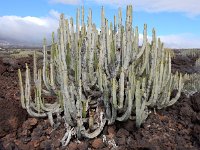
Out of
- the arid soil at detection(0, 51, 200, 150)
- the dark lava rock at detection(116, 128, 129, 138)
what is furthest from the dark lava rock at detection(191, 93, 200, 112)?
the dark lava rock at detection(116, 128, 129, 138)

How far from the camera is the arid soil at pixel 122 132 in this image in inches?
193

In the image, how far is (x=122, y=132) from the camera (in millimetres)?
5039

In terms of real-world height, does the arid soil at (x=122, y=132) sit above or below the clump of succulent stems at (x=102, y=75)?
below

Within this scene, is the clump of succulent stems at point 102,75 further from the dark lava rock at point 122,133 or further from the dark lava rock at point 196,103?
the dark lava rock at point 196,103

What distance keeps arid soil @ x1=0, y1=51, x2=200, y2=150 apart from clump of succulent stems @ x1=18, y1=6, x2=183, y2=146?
14cm

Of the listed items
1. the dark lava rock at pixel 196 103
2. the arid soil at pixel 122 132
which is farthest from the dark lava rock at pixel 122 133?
the dark lava rock at pixel 196 103

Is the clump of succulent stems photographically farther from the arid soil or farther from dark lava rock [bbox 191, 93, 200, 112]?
dark lava rock [bbox 191, 93, 200, 112]

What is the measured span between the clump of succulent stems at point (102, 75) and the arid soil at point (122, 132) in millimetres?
139

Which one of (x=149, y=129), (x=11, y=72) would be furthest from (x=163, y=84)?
(x=11, y=72)

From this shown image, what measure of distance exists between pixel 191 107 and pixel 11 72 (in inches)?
191

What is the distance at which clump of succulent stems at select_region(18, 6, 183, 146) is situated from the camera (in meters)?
4.93

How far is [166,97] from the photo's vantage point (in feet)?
17.8

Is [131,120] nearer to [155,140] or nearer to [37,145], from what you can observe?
[155,140]

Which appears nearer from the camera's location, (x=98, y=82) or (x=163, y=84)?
(x=98, y=82)
